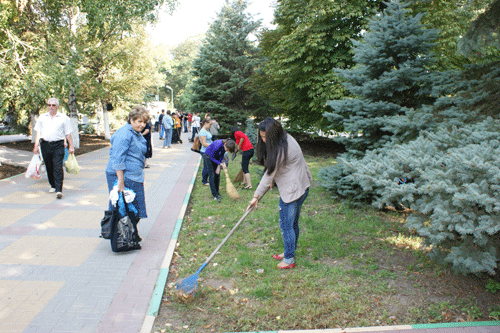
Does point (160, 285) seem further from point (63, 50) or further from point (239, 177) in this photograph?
point (63, 50)

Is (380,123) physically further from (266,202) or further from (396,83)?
(266,202)

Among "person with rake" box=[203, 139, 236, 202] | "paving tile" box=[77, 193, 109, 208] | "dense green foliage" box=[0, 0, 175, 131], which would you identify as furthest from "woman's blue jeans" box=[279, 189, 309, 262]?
"dense green foliage" box=[0, 0, 175, 131]

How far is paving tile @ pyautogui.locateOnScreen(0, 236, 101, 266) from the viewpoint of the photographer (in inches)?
180

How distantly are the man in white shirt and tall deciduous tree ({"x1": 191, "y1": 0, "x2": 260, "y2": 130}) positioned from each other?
12.7 m

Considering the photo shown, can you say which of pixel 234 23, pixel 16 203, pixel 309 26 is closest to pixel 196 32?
pixel 234 23

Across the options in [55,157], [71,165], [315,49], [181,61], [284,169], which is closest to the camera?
[284,169]

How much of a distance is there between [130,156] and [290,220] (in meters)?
2.34

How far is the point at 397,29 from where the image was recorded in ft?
21.8

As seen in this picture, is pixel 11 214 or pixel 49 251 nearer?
pixel 49 251

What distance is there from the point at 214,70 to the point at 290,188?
17.0 m

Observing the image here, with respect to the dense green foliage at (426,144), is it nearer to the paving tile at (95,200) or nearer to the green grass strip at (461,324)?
the green grass strip at (461,324)

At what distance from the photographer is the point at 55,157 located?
7395 millimetres

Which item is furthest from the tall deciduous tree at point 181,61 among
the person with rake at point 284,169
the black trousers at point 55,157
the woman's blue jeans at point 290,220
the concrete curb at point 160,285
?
the woman's blue jeans at point 290,220

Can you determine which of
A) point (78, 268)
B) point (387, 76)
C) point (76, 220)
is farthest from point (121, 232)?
point (387, 76)
